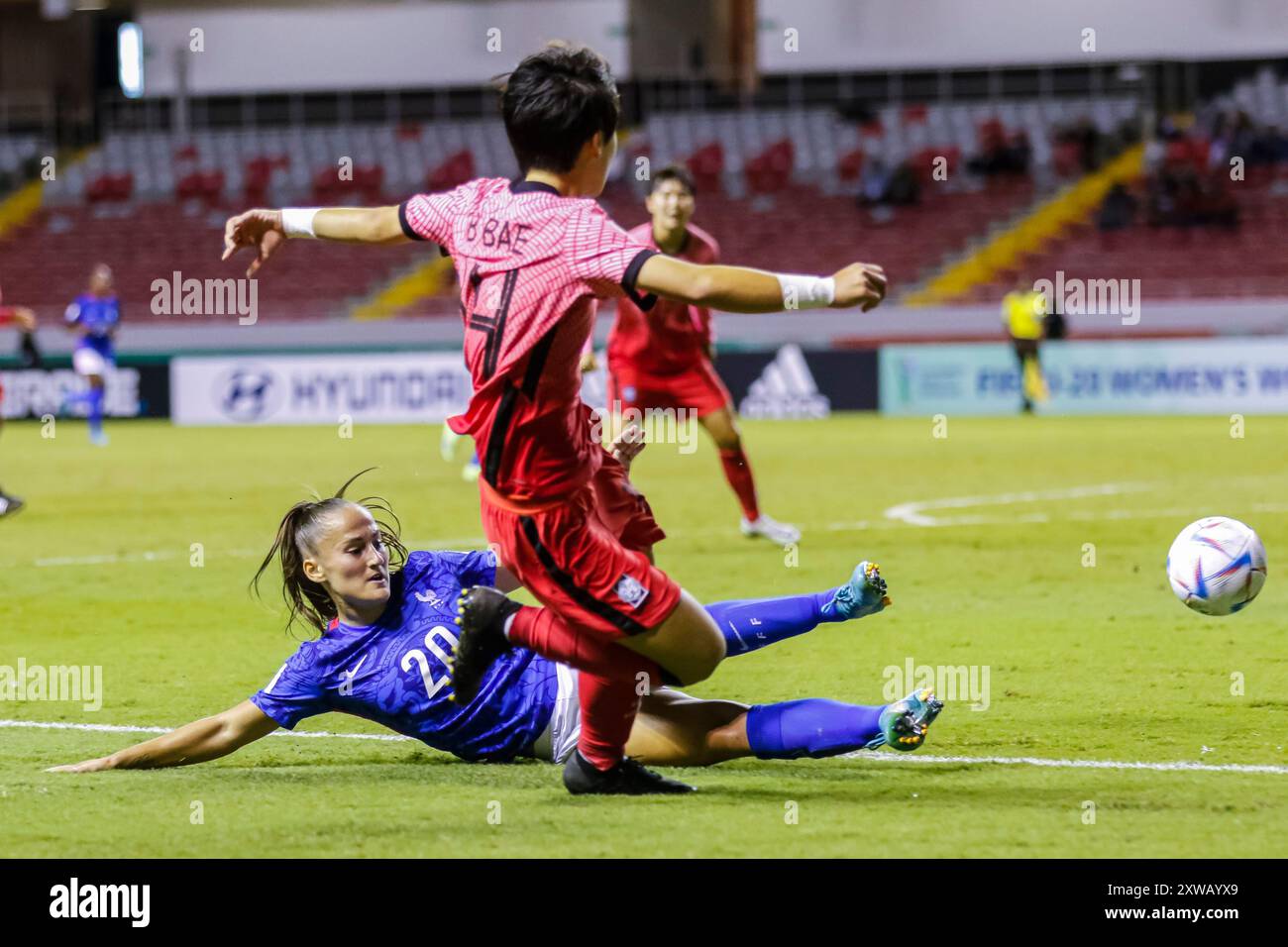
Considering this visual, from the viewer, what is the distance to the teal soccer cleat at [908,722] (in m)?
5.20

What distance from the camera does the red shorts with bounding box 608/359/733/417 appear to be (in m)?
12.2

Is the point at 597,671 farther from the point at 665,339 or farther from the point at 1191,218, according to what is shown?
the point at 1191,218

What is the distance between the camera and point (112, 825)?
16.5 feet

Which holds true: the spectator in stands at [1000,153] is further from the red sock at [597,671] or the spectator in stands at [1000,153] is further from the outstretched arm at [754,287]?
the outstretched arm at [754,287]

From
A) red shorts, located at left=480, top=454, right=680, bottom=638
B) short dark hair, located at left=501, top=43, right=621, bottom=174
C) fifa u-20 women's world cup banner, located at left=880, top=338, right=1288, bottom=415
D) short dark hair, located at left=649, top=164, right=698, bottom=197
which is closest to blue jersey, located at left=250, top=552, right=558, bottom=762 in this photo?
red shorts, located at left=480, top=454, right=680, bottom=638

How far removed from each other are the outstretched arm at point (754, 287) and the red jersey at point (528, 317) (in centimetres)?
22

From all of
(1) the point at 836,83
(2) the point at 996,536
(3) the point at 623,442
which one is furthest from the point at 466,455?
(1) the point at 836,83

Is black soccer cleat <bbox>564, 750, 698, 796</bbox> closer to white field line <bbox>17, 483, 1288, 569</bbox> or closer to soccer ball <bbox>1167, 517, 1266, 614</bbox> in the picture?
soccer ball <bbox>1167, 517, 1266, 614</bbox>

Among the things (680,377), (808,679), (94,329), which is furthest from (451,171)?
(808,679)

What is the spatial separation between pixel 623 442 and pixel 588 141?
1.40 metres

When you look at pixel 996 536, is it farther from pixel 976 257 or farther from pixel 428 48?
pixel 428 48

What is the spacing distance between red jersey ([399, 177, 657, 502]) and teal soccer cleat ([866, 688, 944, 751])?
1.09 meters

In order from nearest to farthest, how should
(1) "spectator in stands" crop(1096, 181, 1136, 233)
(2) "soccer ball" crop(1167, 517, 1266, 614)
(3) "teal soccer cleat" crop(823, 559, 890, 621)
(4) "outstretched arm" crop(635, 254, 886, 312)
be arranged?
(4) "outstretched arm" crop(635, 254, 886, 312) → (3) "teal soccer cleat" crop(823, 559, 890, 621) → (2) "soccer ball" crop(1167, 517, 1266, 614) → (1) "spectator in stands" crop(1096, 181, 1136, 233)

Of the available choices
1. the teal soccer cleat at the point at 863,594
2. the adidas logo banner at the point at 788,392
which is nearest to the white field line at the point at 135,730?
the teal soccer cleat at the point at 863,594
